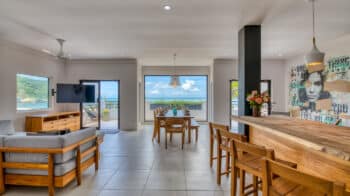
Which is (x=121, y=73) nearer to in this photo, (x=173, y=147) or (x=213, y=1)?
(x=173, y=147)

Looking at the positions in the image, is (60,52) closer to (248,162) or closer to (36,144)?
(36,144)

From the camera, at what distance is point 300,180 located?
1218 mm

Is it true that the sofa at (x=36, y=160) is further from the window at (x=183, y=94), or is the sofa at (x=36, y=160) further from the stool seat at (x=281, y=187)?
the window at (x=183, y=94)

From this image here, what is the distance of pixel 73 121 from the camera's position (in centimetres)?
779

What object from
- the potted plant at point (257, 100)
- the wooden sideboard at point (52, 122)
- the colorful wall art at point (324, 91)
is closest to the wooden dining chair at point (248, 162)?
the potted plant at point (257, 100)

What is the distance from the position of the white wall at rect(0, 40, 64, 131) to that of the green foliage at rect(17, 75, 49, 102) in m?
0.26

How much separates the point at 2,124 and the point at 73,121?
330 cm

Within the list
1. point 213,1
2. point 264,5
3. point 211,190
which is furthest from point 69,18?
point 211,190

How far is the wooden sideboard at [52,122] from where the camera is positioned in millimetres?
6148

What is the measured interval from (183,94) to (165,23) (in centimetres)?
649

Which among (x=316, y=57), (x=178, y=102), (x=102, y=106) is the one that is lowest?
(x=102, y=106)

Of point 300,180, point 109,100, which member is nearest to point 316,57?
point 300,180

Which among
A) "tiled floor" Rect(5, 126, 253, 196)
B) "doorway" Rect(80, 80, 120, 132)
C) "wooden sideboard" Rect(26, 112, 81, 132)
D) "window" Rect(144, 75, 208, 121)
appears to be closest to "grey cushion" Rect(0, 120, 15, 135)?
"wooden sideboard" Rect(26, 112, 81, 132)

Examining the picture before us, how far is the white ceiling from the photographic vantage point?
3400mm
